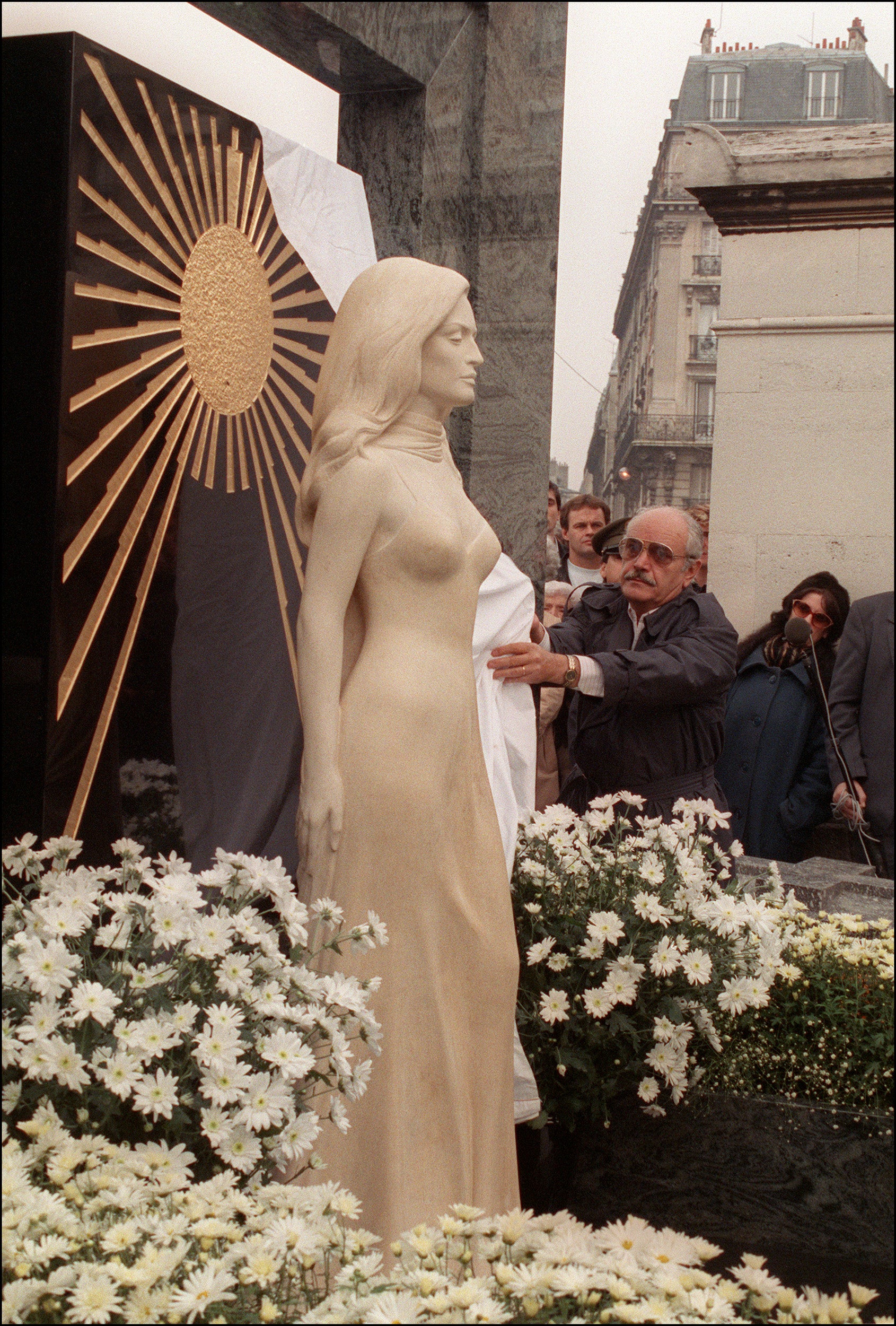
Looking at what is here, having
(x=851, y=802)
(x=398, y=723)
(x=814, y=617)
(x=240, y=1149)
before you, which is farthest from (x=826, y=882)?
(x=240, y=1149)

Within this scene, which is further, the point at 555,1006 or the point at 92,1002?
the point at 555,1006

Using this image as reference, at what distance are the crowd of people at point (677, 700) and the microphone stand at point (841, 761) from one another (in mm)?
111

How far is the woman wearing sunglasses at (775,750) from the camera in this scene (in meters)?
3.84

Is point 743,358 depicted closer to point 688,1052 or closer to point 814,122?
point 814,122

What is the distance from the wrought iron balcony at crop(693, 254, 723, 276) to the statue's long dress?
1287mm

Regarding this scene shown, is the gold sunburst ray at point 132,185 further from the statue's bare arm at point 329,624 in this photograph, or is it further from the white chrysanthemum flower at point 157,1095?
the white chrysanthemum flower at point 157,1095

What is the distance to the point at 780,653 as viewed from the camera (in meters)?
3.82

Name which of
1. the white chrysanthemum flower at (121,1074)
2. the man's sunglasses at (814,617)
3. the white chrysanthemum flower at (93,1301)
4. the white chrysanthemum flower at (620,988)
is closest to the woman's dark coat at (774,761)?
the man's sunglasses at (814,617)

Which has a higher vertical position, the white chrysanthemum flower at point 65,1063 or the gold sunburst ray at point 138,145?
the gold sunburst ray at point 138,145

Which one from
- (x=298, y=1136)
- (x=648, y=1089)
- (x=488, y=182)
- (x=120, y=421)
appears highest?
(x=488, y=182)

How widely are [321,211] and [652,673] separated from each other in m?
1.39

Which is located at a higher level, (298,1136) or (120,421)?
(120,421)

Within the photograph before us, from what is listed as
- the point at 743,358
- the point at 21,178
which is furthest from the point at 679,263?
the point at 21,178

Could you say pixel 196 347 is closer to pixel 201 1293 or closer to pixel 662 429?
pixel 662 429
